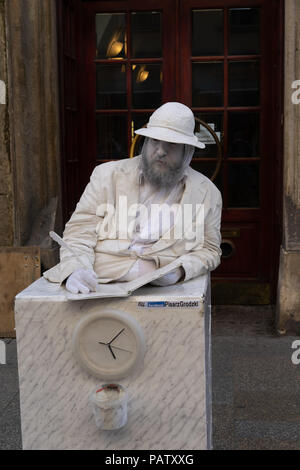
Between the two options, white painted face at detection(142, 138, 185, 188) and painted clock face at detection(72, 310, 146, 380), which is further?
white painted face at detection(142, 138, 185, 188)

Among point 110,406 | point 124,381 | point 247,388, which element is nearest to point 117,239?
point 124,381

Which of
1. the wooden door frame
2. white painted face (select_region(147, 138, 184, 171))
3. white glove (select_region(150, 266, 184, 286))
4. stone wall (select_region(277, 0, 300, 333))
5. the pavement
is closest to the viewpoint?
white glove (select_region(150, 266, 184, 286))

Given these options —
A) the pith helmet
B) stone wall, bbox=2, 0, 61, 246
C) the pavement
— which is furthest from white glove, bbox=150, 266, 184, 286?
stone wall, bbox=2, 0, 61, 246

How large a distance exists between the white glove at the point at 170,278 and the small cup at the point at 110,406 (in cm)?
49

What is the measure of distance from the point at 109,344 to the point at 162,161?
92 cm

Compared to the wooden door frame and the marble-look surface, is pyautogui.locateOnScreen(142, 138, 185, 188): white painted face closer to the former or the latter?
the marble-look surface

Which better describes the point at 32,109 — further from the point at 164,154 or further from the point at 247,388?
the point at 247,388

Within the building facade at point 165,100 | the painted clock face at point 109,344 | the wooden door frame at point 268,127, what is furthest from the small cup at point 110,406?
the wooden door frame at point 268,127

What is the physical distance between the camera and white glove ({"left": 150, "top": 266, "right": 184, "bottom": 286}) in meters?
3.20

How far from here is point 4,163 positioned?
5324 mm

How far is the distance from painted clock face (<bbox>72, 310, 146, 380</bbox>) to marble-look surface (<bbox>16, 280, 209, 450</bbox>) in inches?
1.7

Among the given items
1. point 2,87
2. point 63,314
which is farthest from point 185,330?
point 2,87

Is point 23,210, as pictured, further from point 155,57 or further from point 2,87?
point 155,57

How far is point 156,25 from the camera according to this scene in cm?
594
